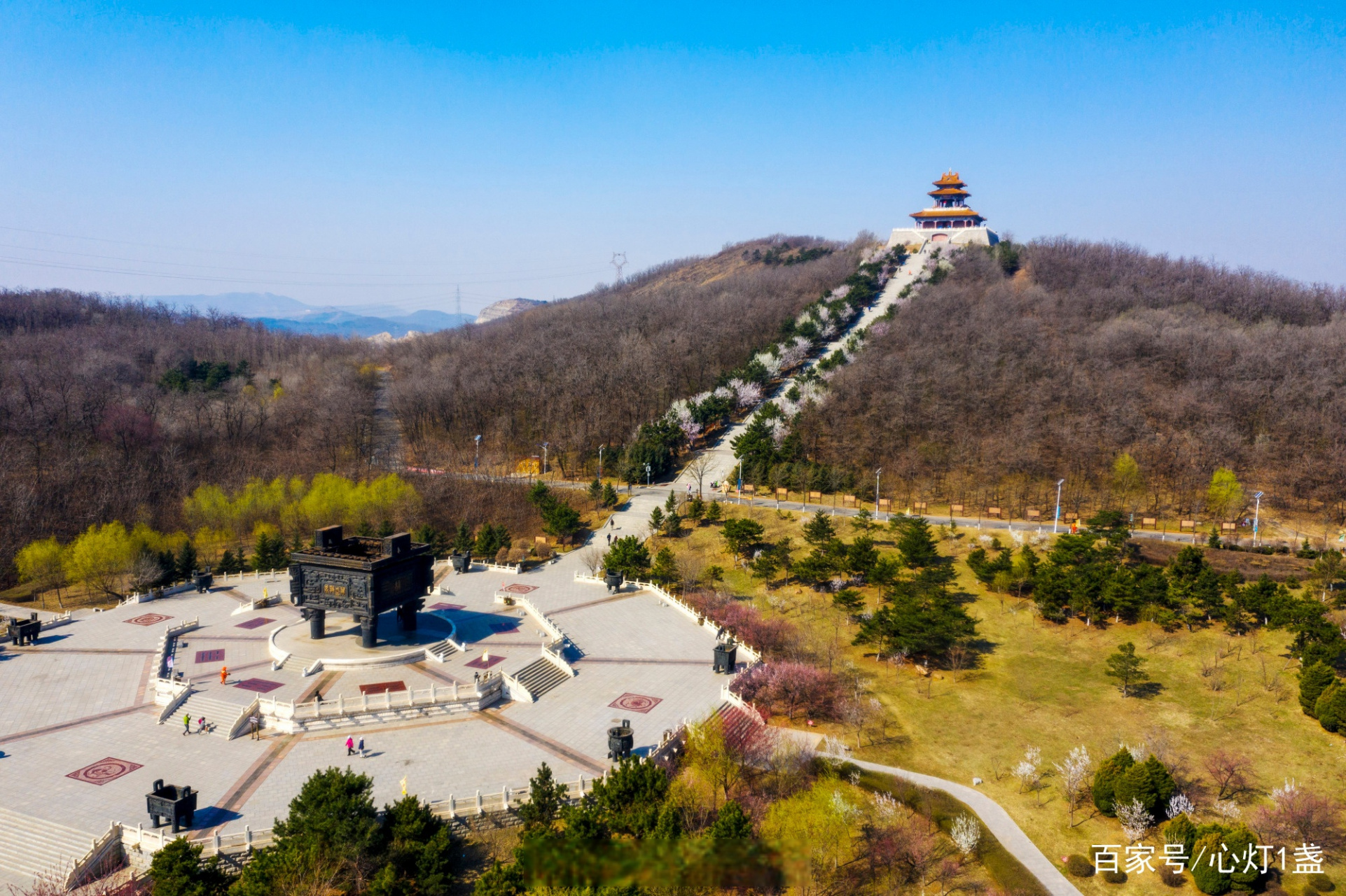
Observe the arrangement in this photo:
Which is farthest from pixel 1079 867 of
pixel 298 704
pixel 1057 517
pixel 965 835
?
pixel 1057 517

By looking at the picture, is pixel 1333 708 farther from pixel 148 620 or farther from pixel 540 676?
pixel 148 620

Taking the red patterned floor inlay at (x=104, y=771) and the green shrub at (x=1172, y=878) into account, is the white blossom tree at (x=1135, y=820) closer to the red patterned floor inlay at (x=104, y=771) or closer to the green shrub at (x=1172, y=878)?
the green shrub at (x=1172, y=878)

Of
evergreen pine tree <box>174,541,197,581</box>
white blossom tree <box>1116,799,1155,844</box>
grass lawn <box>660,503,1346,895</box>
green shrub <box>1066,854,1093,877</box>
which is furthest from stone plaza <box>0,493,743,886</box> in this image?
white blossom tree <box>1116,799,1155,844</box>

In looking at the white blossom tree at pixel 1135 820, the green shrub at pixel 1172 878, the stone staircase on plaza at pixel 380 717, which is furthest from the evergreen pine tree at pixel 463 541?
the green shrub at pixel 1172 878

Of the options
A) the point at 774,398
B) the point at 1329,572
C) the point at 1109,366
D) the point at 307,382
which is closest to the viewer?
the point at 1329,572

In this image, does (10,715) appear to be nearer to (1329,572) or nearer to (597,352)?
(1329,572)

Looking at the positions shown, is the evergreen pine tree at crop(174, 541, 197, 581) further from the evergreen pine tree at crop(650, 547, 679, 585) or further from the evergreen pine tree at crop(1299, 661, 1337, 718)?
the evergreen pine tree at crop(1299, 661, 1337, 718)

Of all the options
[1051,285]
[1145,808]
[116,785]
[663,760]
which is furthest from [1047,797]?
[1051,285]
